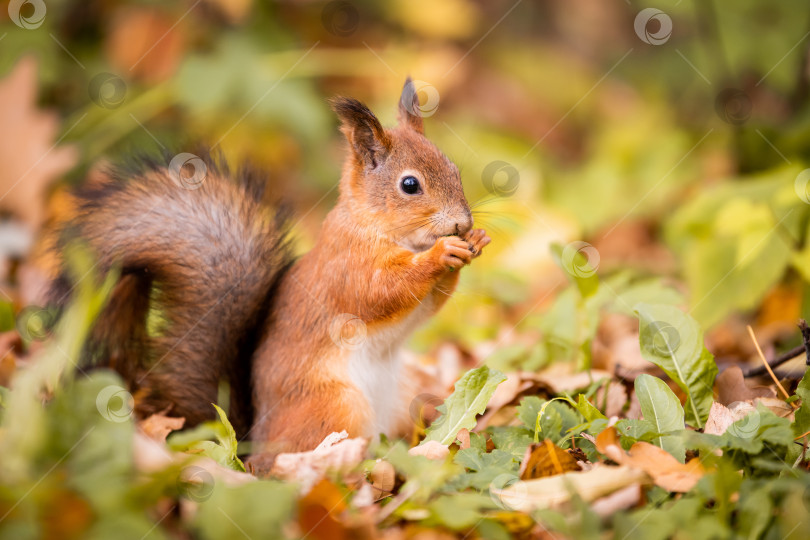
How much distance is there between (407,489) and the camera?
1.44 metres

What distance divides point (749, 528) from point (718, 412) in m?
0.43

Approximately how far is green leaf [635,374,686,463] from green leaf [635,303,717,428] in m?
0.14

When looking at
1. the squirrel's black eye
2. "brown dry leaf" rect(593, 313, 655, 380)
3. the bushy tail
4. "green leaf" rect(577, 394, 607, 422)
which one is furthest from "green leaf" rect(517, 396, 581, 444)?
the bushy tail

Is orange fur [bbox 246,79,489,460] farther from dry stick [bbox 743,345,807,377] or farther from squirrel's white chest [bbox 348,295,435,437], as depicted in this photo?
dry stick [bbox 743,345,807,377]

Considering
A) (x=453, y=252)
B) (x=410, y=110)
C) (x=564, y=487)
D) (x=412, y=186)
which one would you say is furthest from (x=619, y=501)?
(x=410, y=110)

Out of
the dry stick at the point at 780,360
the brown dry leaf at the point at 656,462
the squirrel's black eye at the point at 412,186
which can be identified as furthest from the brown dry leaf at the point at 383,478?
the dry stick at the point at 780,360

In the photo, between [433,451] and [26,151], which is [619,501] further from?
[26,151]

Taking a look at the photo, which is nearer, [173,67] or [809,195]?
[809,195]

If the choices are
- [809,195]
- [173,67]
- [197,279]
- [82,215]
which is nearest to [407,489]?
[197,279]

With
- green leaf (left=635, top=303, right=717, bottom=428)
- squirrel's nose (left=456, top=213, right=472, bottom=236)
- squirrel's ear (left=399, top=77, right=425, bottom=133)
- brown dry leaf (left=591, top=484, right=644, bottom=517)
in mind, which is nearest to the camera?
brown dry leaf (left=591, top=484, right=644, bottom=517)

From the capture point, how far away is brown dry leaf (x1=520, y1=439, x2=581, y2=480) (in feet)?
5.01

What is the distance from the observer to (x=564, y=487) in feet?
4.58

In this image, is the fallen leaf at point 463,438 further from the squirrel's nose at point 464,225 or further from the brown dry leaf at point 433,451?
the squirrel's nose at point 464,225

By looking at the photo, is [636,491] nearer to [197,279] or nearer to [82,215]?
[197,279]
